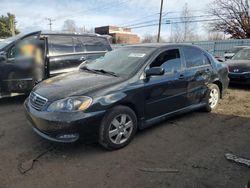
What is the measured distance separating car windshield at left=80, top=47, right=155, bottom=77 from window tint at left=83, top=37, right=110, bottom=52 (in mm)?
2554

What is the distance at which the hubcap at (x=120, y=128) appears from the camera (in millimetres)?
3966

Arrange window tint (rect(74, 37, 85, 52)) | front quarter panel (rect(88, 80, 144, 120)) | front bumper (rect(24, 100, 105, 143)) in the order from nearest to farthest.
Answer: front bumper (rect(24, 100, 105, 143)) < front quarter panel (rect(88, 80, 144, 120)) < window tint (rect(74, 37, 85, 52))

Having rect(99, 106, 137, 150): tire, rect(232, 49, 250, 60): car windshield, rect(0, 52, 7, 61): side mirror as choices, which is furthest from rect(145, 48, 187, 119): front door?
rect(232, 49, 250, 60): car windshield

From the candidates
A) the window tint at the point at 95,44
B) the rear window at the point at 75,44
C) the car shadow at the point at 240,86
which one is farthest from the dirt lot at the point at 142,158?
the car shadow at the point at 240,86

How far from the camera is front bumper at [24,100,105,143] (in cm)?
361

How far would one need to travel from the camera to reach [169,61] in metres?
4.94

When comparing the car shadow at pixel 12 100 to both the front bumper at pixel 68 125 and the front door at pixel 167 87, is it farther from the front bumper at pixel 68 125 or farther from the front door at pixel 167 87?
the front door at pixel 167 87

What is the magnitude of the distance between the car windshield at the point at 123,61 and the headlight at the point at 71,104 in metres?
0.93

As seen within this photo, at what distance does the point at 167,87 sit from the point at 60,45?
3.54 meters

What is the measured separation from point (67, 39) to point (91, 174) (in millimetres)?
4800

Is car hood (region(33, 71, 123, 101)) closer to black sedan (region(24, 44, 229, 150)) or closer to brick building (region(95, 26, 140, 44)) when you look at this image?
black sedan (region(24, 44, 229, 150))

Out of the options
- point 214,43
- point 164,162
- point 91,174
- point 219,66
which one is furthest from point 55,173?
point 214,43

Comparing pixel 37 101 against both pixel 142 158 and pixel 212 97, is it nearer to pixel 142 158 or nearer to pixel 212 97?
pixel 142 158

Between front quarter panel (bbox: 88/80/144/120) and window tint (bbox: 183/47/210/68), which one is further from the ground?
window tint (bbox: 183/47/210/68)
